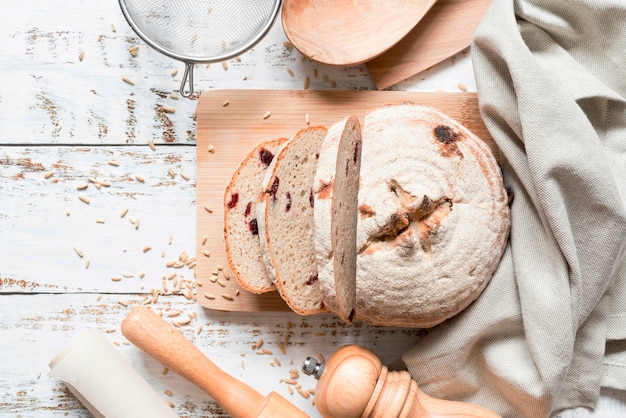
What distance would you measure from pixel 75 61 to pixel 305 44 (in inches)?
21.4

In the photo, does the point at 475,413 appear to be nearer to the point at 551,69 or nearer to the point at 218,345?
the point at 218,345

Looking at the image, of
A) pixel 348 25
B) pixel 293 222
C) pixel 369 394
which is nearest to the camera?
pixel 369 394

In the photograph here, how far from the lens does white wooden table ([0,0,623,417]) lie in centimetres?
149

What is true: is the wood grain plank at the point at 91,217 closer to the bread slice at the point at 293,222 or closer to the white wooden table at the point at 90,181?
the white wooden table at the point at 90,181

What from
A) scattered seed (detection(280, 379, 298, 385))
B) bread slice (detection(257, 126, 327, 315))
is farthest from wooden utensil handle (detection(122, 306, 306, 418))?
bread slice (detection(257, 126, 327, 315))

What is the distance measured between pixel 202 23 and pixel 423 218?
0.72 meters

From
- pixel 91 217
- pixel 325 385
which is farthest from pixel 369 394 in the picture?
pixel 91 217

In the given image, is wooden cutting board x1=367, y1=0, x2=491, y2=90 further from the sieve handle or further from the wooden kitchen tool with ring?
the wooden kitchen tool with ring

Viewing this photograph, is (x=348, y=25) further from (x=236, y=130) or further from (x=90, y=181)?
(x=90, y=181)

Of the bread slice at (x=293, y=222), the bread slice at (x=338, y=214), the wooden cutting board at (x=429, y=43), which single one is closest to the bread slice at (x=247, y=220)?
the bread slice at (x=293, y=222)

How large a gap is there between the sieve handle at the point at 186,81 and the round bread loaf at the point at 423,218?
0.43 m

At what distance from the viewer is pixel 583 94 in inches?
51.6

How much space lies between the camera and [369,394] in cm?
123

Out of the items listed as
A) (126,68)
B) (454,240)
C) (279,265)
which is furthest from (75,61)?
(454,240)
